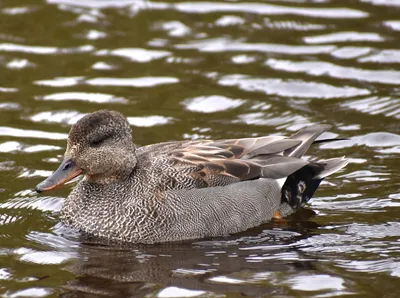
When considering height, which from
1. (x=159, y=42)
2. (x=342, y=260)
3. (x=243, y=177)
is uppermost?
(x=159, y=42)

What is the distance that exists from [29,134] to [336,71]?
469 cm

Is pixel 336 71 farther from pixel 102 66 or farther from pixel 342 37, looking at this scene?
pixel 102 66

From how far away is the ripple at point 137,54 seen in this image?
14461mm

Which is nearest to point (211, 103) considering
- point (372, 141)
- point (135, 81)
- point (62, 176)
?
point (135, 81)

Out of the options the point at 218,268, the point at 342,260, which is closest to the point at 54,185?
the point at 218,268

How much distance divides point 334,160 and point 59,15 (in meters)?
7.10

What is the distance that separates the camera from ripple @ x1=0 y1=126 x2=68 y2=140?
1203 centimetres

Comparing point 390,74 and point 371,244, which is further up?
point 390,74

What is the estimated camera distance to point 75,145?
941cm

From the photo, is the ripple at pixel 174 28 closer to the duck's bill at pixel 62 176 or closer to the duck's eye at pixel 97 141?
the duck's eye at pixel 97 141

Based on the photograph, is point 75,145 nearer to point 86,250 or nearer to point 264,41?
point 86,250

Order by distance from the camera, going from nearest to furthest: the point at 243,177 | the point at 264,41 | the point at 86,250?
the point at 86,250
the point at 243,177
the point at 264,41

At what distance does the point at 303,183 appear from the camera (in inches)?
407

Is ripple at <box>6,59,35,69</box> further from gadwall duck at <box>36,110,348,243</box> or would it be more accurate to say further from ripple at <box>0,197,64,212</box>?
gadwall duck at <box>36,110,348,243</box>
